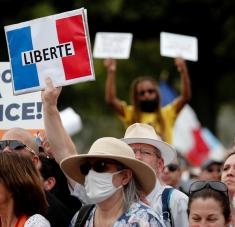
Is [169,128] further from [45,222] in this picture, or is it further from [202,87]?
[202,87]

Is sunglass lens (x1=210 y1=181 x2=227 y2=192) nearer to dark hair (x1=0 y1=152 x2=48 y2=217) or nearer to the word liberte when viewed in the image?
dark hair (x1=0 y1=152 x2=48 y2=217)

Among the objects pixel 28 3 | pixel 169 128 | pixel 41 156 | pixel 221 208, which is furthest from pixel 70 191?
pixel 28 3

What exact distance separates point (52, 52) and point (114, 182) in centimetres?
149

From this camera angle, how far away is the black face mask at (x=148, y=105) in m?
11.8

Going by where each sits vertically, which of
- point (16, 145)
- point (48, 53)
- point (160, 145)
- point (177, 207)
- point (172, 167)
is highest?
point (48, 53)

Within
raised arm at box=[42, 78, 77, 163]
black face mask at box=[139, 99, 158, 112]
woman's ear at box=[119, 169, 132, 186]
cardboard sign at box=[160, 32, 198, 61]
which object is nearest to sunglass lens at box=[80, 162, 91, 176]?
woman's ear at box=[119, 169, 132, 186]

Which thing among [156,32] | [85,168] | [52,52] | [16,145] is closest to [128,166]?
[85,168]

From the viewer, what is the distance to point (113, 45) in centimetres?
1295

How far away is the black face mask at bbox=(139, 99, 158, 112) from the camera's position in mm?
11836

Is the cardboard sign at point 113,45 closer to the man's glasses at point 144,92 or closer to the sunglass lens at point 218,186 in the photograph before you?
the man's glasses at point 144,92

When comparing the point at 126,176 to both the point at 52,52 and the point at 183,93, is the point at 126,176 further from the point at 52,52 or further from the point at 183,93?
the point at 183,93

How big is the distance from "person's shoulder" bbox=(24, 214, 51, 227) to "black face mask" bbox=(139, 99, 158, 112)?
16.1 ft

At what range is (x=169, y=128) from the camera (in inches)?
466

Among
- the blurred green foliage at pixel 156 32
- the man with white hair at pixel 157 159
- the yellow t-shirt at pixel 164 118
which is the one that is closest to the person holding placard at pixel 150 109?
the yellow t-shirt at pixel 164 118
